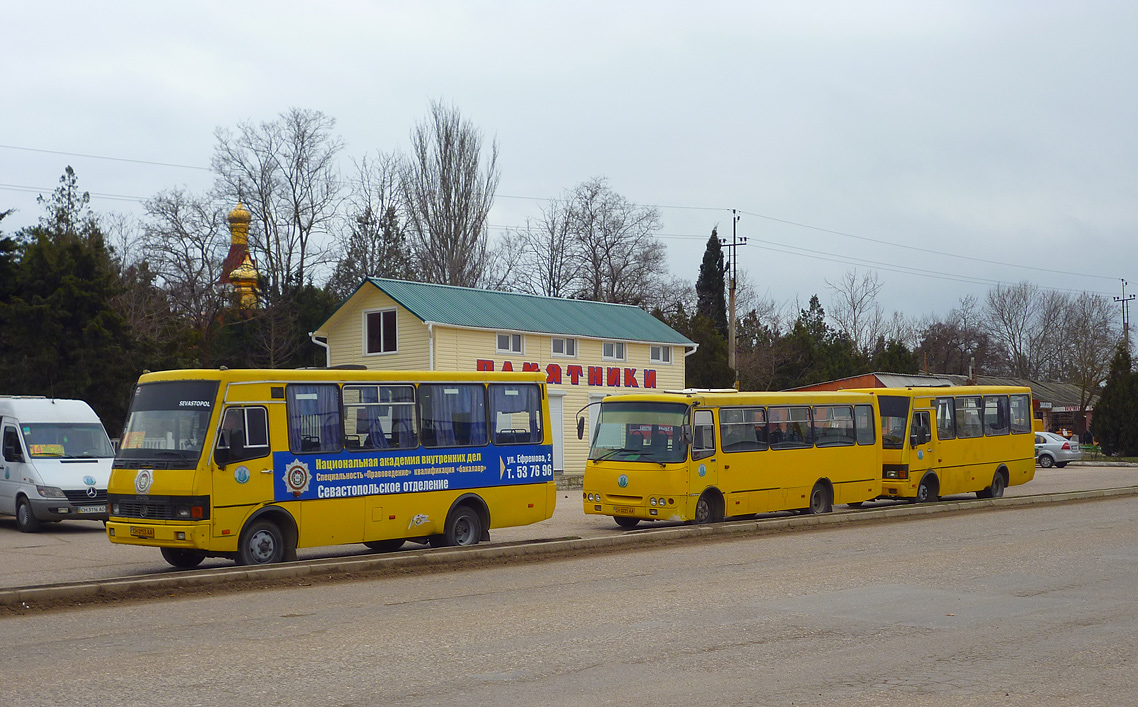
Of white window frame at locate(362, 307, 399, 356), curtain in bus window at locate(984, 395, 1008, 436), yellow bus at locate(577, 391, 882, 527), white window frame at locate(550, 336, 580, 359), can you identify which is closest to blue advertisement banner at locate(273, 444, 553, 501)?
yellow bus at locate(577, 391, 882, 527)

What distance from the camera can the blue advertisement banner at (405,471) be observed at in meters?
15.1

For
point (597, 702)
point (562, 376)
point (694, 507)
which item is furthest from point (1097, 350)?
point (597, 702)

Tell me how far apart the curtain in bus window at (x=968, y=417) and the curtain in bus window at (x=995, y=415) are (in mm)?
319

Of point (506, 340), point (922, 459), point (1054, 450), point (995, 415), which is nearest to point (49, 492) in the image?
point (922, 459)

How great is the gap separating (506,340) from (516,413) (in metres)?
22.4

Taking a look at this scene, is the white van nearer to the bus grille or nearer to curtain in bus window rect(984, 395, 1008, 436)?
the bus grille

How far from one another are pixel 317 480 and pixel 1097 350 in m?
84.6

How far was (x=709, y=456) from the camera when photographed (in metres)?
21.2

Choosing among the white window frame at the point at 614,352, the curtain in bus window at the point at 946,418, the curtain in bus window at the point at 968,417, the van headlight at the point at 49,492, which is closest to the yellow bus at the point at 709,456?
the curtain in bus window at the point at 946,418

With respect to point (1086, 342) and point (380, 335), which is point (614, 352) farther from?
point (1086, 342)

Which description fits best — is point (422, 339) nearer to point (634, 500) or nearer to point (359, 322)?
point (359, 322)

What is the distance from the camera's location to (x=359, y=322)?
4122cm

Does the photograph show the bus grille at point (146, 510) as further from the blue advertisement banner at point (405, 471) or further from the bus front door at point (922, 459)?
the bus front door at point (922, 459)

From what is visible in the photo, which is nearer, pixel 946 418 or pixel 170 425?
pixel 170 425
